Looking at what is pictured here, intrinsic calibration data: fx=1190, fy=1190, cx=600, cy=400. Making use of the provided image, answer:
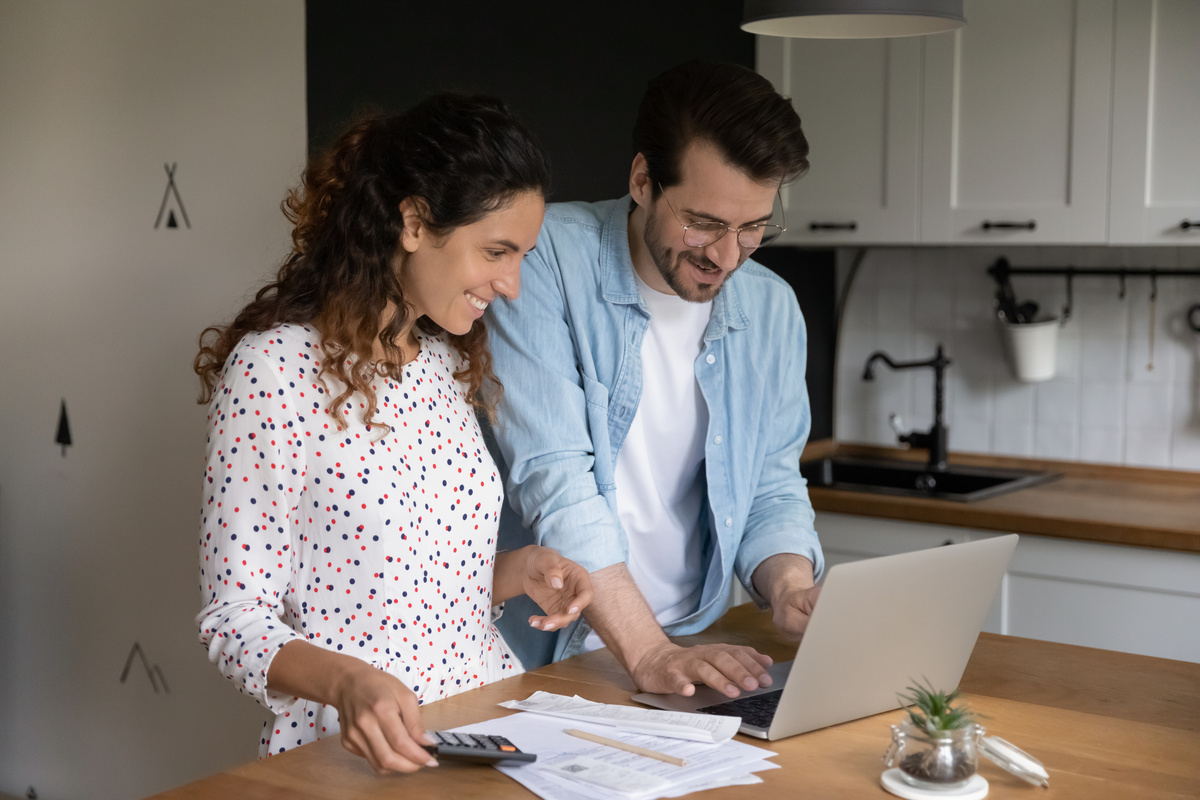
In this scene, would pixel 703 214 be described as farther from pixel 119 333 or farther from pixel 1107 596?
pixel 1107 596

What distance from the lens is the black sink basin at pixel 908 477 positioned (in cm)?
322

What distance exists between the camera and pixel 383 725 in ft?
3.52

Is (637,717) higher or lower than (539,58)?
lower

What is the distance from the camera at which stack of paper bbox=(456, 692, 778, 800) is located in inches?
42.6

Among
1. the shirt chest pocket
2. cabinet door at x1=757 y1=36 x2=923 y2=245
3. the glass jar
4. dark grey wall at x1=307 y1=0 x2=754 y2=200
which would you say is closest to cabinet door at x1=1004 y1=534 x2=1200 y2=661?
cabinet door at x1=757 y1=36 x2=923 y2=245

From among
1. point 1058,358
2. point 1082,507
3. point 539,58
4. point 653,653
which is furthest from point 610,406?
point 1058,358

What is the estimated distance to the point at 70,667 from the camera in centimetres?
274

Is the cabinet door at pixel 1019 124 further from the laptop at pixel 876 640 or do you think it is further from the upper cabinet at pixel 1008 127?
the laptop at pixel 876 640

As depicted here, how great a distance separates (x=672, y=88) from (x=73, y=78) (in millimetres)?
1509

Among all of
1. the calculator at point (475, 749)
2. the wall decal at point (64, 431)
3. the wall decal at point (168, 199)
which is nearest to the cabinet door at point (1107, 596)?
the calculator at point (475, 749)

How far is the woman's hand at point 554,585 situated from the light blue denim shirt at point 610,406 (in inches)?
2.1

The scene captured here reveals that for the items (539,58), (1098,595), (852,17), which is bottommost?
(1098,595)

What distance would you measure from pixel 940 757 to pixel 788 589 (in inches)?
23.6

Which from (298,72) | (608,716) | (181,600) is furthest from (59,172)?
(608,716)
